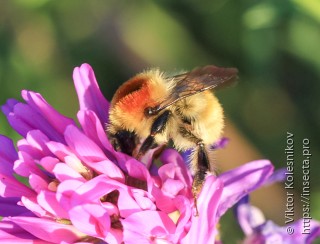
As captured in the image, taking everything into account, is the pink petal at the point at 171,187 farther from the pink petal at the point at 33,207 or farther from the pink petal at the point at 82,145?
the pink petal at the point at 33,207

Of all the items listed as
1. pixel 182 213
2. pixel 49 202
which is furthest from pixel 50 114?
pixel 182 213

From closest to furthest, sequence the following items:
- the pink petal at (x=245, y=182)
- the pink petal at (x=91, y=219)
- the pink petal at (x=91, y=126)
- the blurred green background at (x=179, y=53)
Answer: the pink petal at (x=91, y=219) < the pink petal at (x=91, y=126) < the pink petal at (x=245, y=182) < the blurred green background at (x=179, y=53)

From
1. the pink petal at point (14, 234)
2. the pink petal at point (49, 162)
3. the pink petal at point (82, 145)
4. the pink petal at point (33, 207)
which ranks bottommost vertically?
the pink petal at point (14, 234)

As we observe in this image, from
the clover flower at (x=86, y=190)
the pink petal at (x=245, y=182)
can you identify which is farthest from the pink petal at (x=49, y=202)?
the pink petal at (x=245, y=182)

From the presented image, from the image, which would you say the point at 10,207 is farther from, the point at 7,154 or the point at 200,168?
the point at 200,168

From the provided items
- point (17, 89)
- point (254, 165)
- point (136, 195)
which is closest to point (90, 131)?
point (136, 195)

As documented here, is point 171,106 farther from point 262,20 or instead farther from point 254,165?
point 262,20
